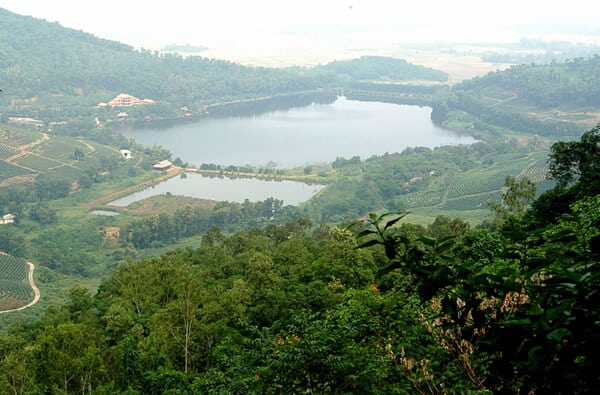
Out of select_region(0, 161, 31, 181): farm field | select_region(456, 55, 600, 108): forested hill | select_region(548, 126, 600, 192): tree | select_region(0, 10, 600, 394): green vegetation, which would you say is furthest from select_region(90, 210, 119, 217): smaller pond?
select_region(456, 55, 600, 108): forested hill

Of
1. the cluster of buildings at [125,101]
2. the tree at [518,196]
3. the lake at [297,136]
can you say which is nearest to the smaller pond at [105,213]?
the lake at [297,136]

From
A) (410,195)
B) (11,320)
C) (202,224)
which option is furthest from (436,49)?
(11,320)

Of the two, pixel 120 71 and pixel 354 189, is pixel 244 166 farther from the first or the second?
pixel 120 71

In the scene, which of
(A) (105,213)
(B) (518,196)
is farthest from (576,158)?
(A) (105,213)

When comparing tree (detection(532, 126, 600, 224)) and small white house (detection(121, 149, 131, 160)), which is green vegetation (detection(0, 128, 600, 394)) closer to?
tree (detection(532, 126, 600, 224))

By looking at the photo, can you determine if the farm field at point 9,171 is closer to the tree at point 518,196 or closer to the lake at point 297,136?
the lake at point 297,136
